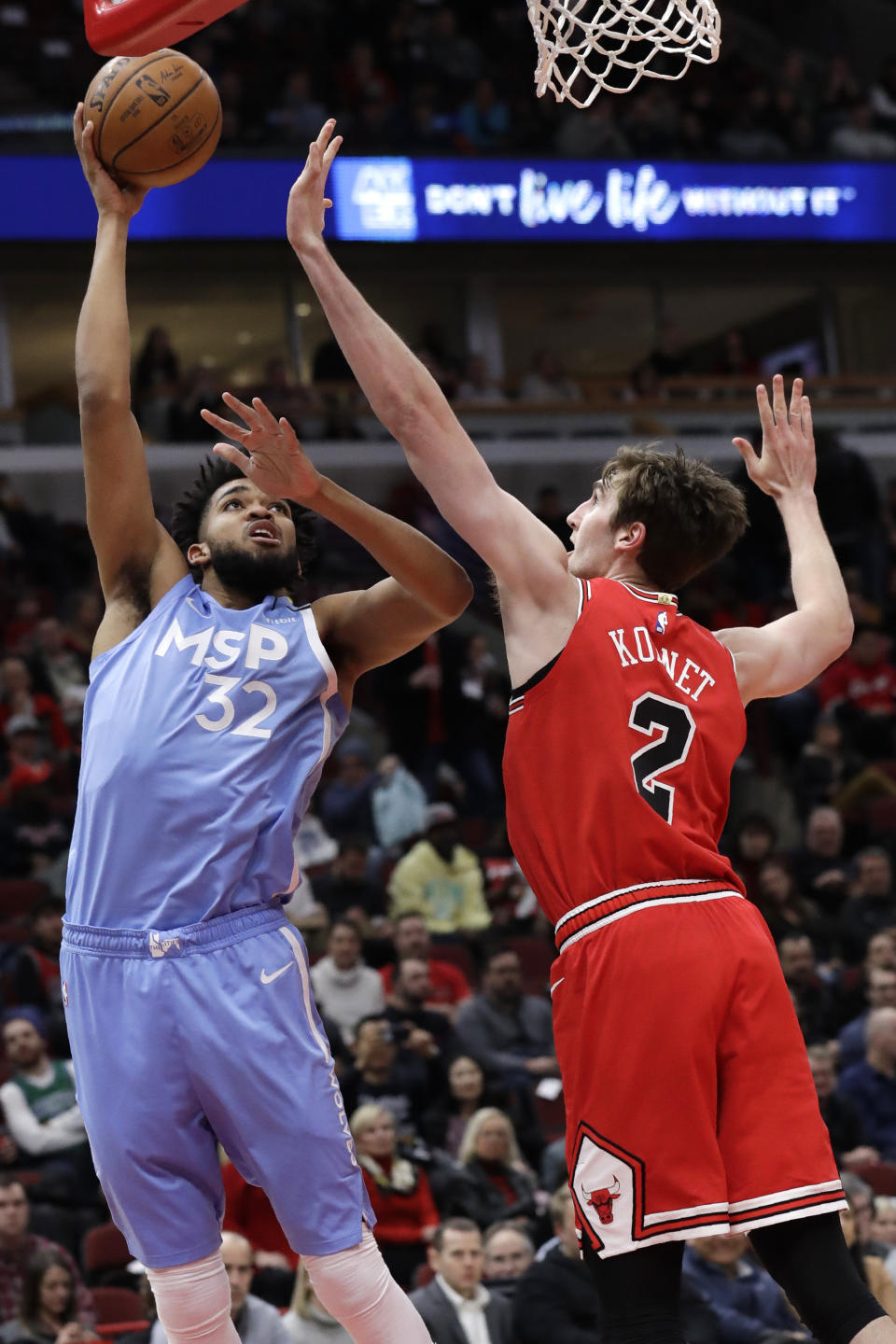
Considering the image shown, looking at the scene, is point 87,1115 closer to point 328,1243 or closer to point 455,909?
point 328,1243

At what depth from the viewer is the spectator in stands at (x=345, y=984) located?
990cm

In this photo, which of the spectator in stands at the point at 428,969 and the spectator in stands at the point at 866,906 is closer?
the spectator in stands at the point at 428,969

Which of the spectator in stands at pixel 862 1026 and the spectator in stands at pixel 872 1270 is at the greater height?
the spectator in stands at pixel 862 1026

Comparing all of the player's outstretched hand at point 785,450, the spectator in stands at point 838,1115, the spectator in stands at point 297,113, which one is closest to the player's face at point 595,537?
the player's outstretched hand at point 785,450

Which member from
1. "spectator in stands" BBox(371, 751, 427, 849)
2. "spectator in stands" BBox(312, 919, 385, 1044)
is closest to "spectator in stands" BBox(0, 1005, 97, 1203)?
"spectator in stands" BBox(312, 919, 385, 1044)

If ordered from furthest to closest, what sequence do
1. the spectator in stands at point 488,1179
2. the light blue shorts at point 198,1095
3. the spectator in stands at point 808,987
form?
the spectator in stands at point 808,987 < the spectator in stands at point 488,1179 < the light blue shorts at point 198,1095

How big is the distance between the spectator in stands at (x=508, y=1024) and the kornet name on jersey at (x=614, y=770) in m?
6.51

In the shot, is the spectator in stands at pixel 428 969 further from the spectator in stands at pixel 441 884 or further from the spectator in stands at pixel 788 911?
the spectator in stands at pixel 788 911

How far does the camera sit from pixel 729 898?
11.8 feet

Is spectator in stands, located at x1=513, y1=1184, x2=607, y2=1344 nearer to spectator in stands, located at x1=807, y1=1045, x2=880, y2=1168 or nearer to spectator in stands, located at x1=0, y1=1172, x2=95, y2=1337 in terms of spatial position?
spectator in stands, located at x1=0, y1=1172, x2=95, y2=1337

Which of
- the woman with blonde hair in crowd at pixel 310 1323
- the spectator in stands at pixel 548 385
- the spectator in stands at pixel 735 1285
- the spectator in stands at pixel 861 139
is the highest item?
the spectator in stands at pixel 861 139

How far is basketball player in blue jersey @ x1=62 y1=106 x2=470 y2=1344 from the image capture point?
3.63 metres

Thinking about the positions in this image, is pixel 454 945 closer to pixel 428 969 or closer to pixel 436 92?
pixel 428 969

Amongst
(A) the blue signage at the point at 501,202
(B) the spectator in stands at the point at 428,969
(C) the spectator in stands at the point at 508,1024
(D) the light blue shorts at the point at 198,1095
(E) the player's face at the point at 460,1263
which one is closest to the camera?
(D) the light blue shorts at the point at 198,1095
